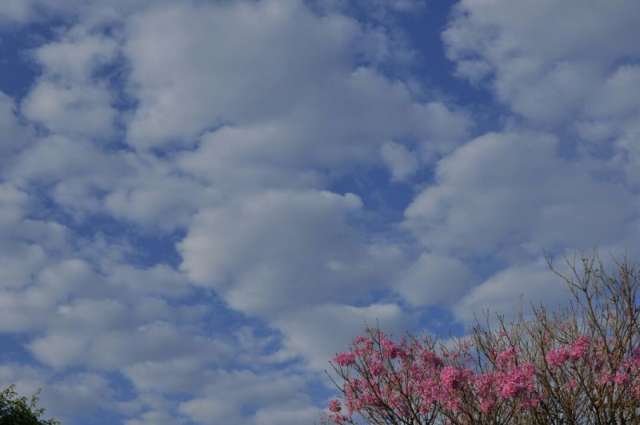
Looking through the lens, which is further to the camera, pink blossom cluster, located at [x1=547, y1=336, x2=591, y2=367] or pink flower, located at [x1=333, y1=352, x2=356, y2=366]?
pink flower, located at [x1=333, y1=352, x2=356, y2=366]

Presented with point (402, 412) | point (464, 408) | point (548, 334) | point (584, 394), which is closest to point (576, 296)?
point (548, 334)

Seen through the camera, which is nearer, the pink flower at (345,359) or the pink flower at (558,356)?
the pink flower at (558,356)

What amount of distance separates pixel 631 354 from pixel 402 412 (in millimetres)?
4904

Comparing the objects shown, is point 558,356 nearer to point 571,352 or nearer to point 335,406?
point 571,352

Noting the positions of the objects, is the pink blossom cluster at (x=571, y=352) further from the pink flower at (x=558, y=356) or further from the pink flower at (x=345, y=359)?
the pink flower at (x=345, y=359)

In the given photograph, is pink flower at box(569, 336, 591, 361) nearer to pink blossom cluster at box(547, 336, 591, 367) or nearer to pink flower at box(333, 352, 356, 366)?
pink blossom cluster at box(547, 336, 591, 367)

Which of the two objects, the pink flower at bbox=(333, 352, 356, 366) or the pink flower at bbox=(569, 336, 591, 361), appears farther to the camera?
the pink flower at bbox=(333, 352, 356, 366)

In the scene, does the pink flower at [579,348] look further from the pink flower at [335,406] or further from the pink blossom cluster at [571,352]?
the pink flower at [335,406]

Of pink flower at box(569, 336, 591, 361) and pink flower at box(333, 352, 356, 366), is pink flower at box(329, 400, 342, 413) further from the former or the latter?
pink flower at box(569, 336, 591, 361)

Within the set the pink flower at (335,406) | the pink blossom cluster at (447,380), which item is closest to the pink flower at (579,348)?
the pink blossom cluster at (447,380)

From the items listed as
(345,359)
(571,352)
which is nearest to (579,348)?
(571,352)

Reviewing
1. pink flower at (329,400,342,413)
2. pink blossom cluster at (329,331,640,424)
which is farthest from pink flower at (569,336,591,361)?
pink flower at (329,400,342,413)

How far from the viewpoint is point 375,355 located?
1764 cm

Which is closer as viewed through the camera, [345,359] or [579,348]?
[579,348]
